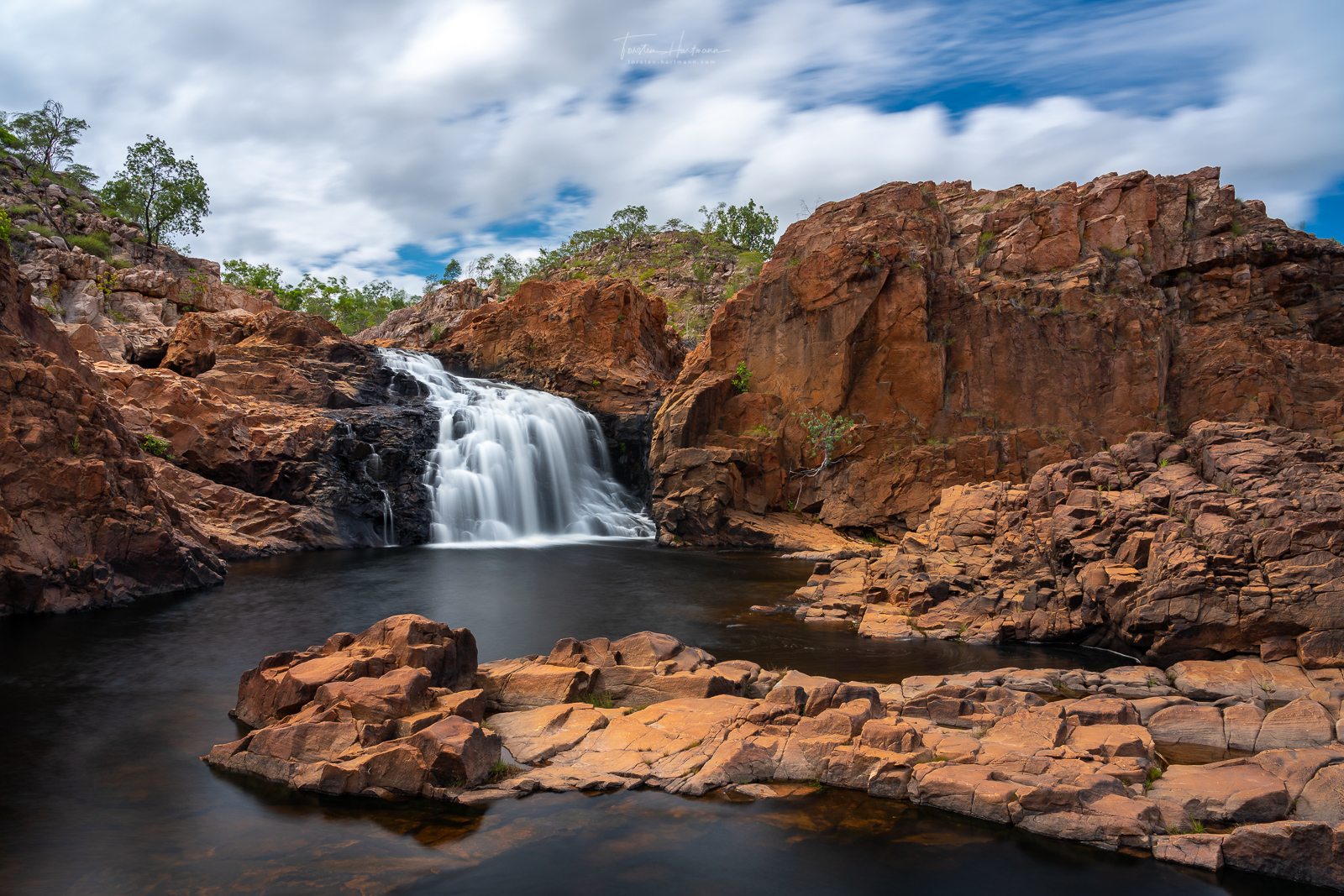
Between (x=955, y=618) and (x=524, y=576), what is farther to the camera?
(x=524, y=576)

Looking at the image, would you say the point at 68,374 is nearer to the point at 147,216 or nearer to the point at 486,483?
the point at 486,483

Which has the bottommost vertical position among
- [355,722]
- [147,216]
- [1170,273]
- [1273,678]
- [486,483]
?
[1273,678]

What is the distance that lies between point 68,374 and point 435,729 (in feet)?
57.9

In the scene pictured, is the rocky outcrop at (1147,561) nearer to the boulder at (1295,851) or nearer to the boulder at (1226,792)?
the boulder at (1226,792)

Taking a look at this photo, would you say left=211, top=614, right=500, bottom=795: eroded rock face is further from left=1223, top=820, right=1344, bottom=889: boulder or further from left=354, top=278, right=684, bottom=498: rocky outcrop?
left=354, top=278, right=684, bottom=498: rocky outcrop

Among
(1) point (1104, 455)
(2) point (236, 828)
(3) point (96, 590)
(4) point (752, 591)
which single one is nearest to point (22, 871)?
(2) point (236, 828)

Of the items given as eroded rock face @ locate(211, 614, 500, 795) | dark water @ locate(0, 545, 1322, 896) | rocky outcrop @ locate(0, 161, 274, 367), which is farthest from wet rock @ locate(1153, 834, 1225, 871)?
rocky outcrop @ locate(0, 161, 274, 367)

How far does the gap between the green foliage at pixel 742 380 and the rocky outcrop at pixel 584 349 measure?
6.16 metres

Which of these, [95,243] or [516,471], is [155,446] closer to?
[516,471]

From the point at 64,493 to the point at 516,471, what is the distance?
786 inches

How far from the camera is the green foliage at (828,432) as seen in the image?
1435 inches

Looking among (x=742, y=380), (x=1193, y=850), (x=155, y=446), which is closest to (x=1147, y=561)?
(x=1193, y=850)

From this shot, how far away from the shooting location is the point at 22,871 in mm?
7750

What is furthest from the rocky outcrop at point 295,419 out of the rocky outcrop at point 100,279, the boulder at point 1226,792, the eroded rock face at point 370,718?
the boulder at point 1226,792
